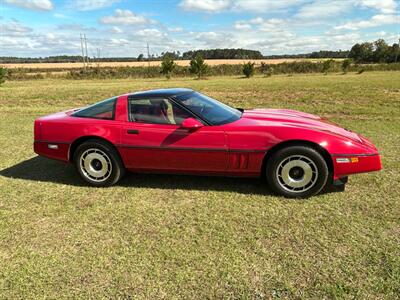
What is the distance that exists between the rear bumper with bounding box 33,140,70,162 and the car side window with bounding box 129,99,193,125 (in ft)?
3.45

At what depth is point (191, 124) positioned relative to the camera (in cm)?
373

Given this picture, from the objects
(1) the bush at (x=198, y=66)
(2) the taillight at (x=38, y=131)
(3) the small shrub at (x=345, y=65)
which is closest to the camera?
(2) the taillight at (x=38, y=131)

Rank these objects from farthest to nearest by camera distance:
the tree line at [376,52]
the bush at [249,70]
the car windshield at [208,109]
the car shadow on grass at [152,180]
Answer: the tree line at [376,52] < the bush at [249,70] < the car shadow on grass at [152,180] < the car windshield at [208,109]

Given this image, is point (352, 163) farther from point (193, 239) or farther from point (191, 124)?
point (193, 239)

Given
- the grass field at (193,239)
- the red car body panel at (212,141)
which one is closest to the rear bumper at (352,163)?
the red car body panel at (212,141)

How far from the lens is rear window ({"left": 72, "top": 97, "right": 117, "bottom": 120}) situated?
420cm

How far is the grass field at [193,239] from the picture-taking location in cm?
236

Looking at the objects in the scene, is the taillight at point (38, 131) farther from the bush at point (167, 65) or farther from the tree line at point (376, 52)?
the tree line at point (376, 52)

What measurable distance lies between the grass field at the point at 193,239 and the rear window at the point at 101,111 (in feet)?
3.17

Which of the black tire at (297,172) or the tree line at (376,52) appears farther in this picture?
the tree line at (376,52)

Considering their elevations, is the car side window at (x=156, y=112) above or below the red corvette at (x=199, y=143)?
above

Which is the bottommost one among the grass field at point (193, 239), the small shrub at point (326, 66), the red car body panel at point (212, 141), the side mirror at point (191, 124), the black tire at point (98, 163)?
the grass field at point (193, 239)

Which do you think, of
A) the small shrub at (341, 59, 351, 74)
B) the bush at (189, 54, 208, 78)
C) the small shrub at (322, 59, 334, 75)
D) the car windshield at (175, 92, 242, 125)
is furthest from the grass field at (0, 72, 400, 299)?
the small shrub at (341, 59, 351, 74)

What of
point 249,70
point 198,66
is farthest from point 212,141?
point 249,70
